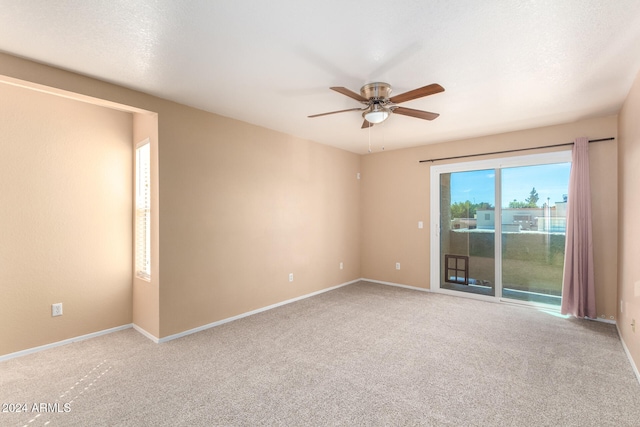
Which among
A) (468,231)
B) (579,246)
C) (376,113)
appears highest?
(376,113)

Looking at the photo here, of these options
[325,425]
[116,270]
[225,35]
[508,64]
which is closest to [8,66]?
[225,35]

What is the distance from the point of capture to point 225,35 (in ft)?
6.72

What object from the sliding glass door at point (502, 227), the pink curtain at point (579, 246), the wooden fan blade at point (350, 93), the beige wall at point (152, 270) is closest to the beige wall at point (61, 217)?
the beige wall at point (152, 270)

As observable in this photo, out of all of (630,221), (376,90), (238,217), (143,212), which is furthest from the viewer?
(238,217)

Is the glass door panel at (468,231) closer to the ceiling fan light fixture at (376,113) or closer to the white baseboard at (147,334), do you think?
the ceiling fan light fixture at (376,113)

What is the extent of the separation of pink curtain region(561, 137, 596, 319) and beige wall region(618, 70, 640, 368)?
305 millimetres

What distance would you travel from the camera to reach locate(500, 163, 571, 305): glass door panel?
412cm

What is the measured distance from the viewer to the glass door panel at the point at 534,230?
4117mm

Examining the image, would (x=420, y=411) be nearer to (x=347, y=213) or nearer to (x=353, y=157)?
(x=347, y=213)

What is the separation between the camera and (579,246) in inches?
147

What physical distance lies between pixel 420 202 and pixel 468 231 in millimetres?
907

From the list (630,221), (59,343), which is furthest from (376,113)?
(59,343)

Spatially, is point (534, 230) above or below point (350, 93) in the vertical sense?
below

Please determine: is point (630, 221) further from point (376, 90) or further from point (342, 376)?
point (342, 376)
